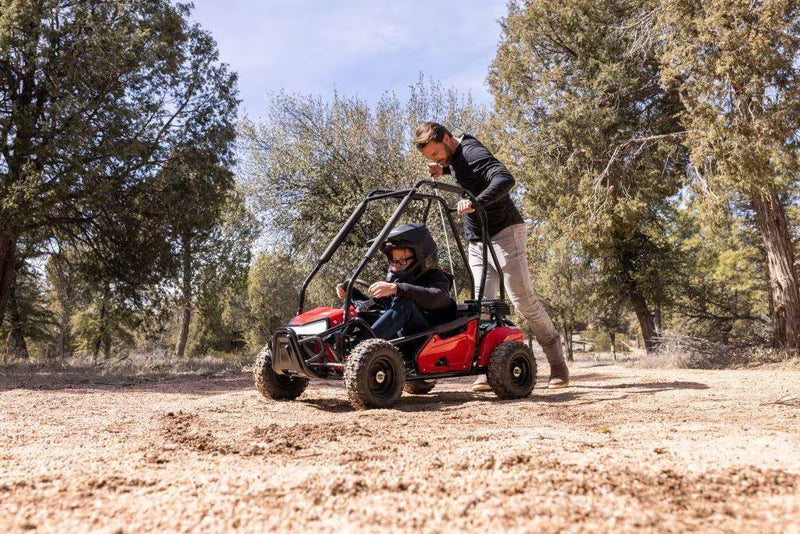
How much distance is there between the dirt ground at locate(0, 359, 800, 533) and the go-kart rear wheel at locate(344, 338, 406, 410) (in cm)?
30

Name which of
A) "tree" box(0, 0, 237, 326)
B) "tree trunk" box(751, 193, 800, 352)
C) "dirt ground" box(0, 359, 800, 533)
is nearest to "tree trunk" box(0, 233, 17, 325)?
"tree" box(0, 0, 237, 326)

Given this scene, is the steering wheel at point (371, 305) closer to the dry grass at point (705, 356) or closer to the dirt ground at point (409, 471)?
the dirt ground at point (409, 471)

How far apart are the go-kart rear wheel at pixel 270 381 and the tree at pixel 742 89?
326 inches

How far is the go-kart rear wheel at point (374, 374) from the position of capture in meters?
3.90

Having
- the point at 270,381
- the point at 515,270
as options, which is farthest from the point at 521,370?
the point at 270,381

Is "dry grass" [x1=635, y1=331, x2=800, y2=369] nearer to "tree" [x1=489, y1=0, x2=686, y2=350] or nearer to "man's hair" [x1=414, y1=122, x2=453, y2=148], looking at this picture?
"tree" [x1=489, y1=0, x2=686, y2=350]

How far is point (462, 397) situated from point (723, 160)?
7.22 m

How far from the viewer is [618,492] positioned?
162cm

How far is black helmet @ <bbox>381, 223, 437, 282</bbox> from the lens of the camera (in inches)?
184

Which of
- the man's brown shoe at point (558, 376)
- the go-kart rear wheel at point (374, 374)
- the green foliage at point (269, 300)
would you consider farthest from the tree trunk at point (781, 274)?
the green foliage at point (269, 300)

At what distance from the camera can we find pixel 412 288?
14.6 feet

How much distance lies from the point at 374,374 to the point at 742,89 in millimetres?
8755

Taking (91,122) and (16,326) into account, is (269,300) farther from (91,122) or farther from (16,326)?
(91,122)

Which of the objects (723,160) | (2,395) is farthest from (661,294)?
(2,395)
